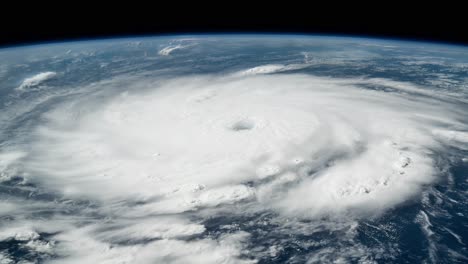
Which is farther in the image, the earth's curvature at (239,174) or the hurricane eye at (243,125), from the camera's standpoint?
the hurricane eye at (243,125)

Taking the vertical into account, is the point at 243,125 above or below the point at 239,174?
above

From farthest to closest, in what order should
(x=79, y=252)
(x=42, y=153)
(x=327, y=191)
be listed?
(x=42, y=153) < (x=327, y=191) < (x=79, y=252)

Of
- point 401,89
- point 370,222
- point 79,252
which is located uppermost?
point 401,89

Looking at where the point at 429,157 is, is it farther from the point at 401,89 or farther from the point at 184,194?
the point at 401,89

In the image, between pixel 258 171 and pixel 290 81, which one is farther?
pixel 290 81

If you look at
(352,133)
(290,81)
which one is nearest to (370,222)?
(352,133)

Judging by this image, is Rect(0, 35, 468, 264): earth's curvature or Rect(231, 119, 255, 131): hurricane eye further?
Rect(231, 119, 255, 131): hurricane eye

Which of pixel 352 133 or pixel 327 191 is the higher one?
pixel 352 133

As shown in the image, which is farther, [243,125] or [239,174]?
[243,125]
